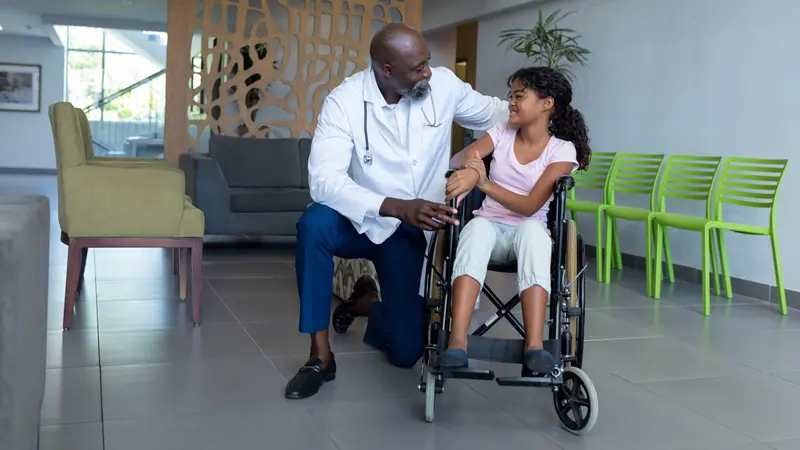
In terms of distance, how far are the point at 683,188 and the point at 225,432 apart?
369 centimetres

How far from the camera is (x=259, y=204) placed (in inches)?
240

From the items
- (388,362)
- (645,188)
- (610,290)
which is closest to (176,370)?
(388,362)

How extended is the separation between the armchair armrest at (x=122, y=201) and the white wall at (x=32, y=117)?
12597mm

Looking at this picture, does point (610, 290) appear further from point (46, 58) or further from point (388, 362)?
point (46, 58)

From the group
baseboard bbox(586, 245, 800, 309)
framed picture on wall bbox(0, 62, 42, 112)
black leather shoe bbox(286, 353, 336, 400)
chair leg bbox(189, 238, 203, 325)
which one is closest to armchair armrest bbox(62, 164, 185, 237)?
chair leg bbox(189, 238, 203, 325)

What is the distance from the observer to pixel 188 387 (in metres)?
2.68

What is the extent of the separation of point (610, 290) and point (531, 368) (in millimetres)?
2868

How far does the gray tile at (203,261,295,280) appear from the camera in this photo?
16.2ft

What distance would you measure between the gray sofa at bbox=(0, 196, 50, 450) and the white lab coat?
0.96 m

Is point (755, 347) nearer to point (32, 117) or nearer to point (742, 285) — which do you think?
point (742, 285)

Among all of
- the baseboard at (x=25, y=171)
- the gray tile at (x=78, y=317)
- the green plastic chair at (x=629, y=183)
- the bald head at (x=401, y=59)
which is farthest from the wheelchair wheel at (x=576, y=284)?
the baseboard at (x=25, y=171)

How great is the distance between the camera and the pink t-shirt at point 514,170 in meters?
2.69

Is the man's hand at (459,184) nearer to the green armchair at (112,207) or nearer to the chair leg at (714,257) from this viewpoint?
the green armchair at (112,207)

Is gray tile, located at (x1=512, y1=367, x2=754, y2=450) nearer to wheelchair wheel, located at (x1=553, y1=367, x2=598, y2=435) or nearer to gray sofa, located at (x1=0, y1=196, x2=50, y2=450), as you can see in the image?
wheelchair wheel, located at (x1=553, y1=367, x2=598, y2=435)
